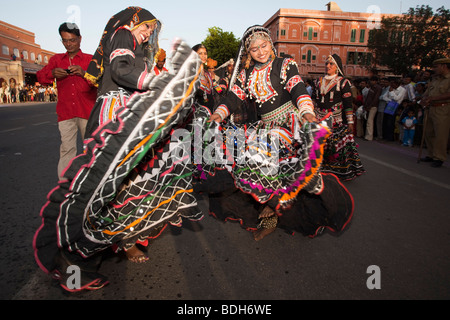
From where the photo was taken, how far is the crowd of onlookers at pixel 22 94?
3336cm

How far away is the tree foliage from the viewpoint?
28812mm

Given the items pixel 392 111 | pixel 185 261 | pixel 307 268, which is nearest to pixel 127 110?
pixel 185 261

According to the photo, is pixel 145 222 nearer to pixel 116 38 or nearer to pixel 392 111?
pixel 116 38

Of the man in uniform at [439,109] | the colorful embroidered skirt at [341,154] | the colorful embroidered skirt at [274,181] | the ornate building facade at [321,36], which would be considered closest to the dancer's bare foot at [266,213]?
Result: the colorful embroidered skirt at [274,181]

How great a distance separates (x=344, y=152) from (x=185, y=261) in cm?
383

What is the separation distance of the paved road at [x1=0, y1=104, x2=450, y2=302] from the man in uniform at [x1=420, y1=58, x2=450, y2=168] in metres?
2.58

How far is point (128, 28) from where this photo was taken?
95.6 inches

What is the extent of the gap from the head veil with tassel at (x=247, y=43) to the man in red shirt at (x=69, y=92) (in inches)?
73.8

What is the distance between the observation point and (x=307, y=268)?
2.56 m

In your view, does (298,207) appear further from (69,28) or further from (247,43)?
(69,28)

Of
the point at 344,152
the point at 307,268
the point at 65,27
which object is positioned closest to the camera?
the point at 307,268

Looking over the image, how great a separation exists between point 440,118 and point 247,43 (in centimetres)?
553
